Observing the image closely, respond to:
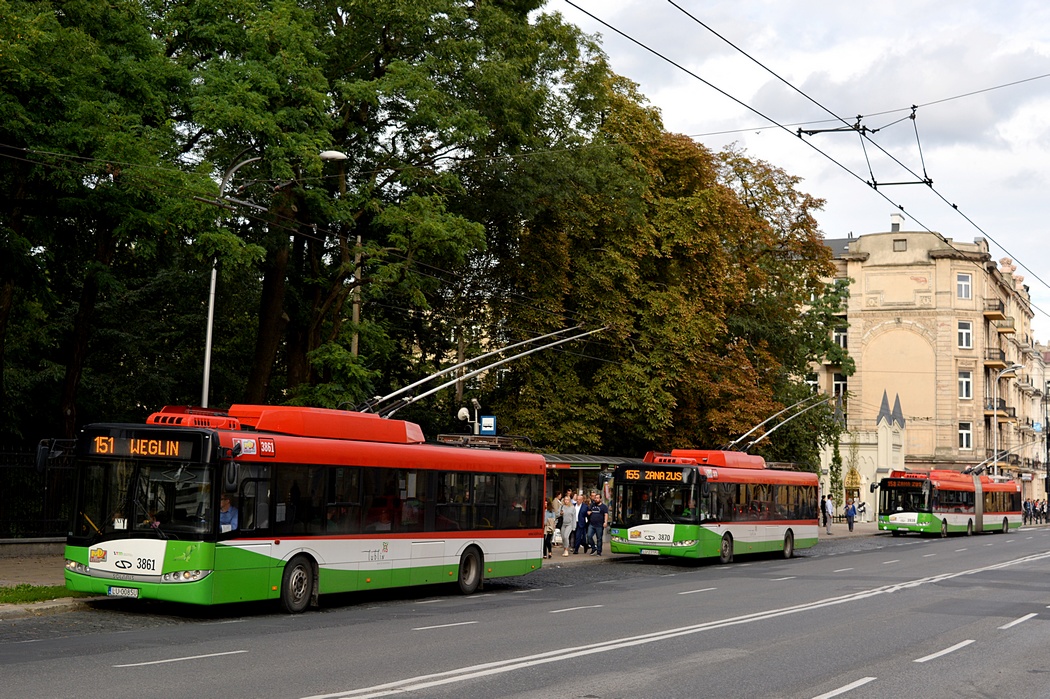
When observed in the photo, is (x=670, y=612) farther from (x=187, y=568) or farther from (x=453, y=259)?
(x=453, y=259)

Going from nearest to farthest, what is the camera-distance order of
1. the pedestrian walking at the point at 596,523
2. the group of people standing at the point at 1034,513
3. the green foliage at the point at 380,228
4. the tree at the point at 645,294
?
the green foliage at the point at 380,228 < the pedestrian walking at the point at 596,523 < the tree at the point at 645,294 < the group of people standing at the point at 1034,513

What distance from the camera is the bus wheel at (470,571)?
2278 cm

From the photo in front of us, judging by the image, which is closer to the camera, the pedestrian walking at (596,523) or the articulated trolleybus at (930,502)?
the pedestrian walking at (596,523)

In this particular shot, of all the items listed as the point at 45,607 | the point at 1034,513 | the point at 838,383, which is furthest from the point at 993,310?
the point at 45,607

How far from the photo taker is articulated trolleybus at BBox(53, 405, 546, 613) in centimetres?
1670

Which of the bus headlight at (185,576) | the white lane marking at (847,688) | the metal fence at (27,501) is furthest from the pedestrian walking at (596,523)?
the white lane marking at (847,688)

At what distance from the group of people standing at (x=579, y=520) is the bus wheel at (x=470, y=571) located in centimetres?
1023

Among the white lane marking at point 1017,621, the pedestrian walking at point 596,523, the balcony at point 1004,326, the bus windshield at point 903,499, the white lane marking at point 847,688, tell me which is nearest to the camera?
the white lane marking at point 847,688

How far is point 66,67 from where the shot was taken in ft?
76.0

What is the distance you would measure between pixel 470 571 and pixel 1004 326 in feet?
265

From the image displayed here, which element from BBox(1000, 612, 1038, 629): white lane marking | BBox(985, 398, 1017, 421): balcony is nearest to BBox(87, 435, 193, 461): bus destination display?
BBox(1000, 612, 1038, 629): white lane marking

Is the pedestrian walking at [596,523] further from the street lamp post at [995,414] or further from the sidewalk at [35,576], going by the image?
the street lamp post at [995,414]

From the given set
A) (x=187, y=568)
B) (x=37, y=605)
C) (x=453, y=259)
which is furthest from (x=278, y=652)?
(x=453, y=259)

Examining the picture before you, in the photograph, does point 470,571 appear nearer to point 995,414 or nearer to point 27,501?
point 27,501
